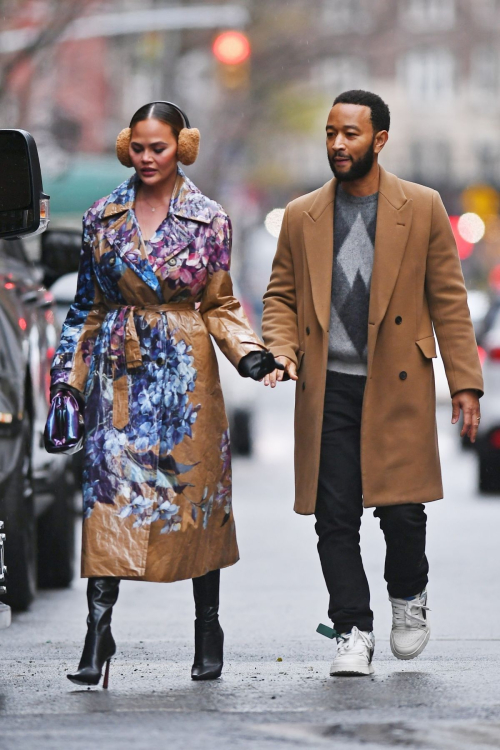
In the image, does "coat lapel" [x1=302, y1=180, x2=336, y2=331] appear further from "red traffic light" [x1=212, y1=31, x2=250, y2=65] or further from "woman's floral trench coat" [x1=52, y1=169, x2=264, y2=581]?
"red traffic light" [x1=212, y1=31, x2=250, y2=65]

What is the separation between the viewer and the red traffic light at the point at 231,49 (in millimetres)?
21969

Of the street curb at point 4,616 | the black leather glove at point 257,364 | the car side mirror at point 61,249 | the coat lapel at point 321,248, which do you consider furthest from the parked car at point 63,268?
the street curb at point 4,616

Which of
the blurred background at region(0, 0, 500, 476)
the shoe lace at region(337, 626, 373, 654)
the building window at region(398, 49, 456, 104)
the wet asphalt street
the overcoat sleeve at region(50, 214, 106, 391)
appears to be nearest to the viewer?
the wet asphalt street

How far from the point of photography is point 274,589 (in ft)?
29.9

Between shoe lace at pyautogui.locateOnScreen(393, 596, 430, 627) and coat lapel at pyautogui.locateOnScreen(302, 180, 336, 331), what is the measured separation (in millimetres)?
966

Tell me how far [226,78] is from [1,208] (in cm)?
1761

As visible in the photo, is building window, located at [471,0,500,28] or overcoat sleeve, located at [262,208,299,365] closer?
overcoat sleeve, located at [262,208,299,365]

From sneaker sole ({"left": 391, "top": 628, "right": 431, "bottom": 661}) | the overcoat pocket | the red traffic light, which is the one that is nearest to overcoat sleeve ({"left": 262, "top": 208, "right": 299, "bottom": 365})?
the overcoat pocket

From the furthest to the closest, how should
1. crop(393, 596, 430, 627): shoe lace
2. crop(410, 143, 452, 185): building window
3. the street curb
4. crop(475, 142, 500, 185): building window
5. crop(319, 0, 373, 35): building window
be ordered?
crop(410, 143, 452, 185): building window < crop(475, 142, 500, 185): building window < crop(319, 0, 373, 35): building window < crop(393, 596, 430, 627): shoe lace < the street curb

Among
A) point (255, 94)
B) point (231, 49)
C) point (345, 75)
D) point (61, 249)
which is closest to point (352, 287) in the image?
point (61, 249)

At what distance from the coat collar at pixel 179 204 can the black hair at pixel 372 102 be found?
0.57 m

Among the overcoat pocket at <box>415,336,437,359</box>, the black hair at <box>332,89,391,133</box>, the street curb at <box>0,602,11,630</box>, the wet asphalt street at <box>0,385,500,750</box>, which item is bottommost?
the wet asphalt street at <box>0,385,500,750</box>

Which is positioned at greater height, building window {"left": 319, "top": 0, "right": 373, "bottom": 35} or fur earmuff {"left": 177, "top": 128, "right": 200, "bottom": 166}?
building window {"left": 319, "top": 0, "right": 373, "bottom": 35}

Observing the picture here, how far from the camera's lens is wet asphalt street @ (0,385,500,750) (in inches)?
196
